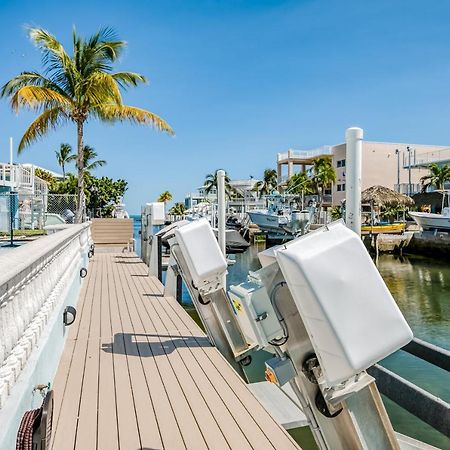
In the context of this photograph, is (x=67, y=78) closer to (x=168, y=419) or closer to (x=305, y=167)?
(x=168, y=419)

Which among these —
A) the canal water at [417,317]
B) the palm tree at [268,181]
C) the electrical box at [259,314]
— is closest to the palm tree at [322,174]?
the palm tree at [268,181]

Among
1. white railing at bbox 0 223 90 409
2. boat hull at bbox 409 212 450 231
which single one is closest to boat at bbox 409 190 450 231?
boat hull at bbox 409 212 450 231

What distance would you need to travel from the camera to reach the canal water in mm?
5050

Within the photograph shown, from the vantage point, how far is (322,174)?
153 feet

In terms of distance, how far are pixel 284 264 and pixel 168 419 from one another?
169 cm

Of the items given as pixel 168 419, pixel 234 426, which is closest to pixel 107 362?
pixel 168 419

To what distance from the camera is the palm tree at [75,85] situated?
43.7 ft

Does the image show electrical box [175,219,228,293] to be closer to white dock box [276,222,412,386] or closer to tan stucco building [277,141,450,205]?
white dock box [276,222,412,386]

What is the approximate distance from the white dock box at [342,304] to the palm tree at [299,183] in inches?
1800

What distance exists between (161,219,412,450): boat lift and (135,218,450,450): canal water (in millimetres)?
2514

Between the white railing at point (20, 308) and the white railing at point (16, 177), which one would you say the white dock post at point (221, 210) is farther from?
the white railing at point (16, 177)

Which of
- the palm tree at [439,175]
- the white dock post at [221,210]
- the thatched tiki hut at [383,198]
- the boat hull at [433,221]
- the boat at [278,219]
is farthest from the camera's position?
the palm tree at [439,175]

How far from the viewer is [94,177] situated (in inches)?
1551

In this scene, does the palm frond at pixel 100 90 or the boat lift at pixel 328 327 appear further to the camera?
the palm frond at pixel 100 90
